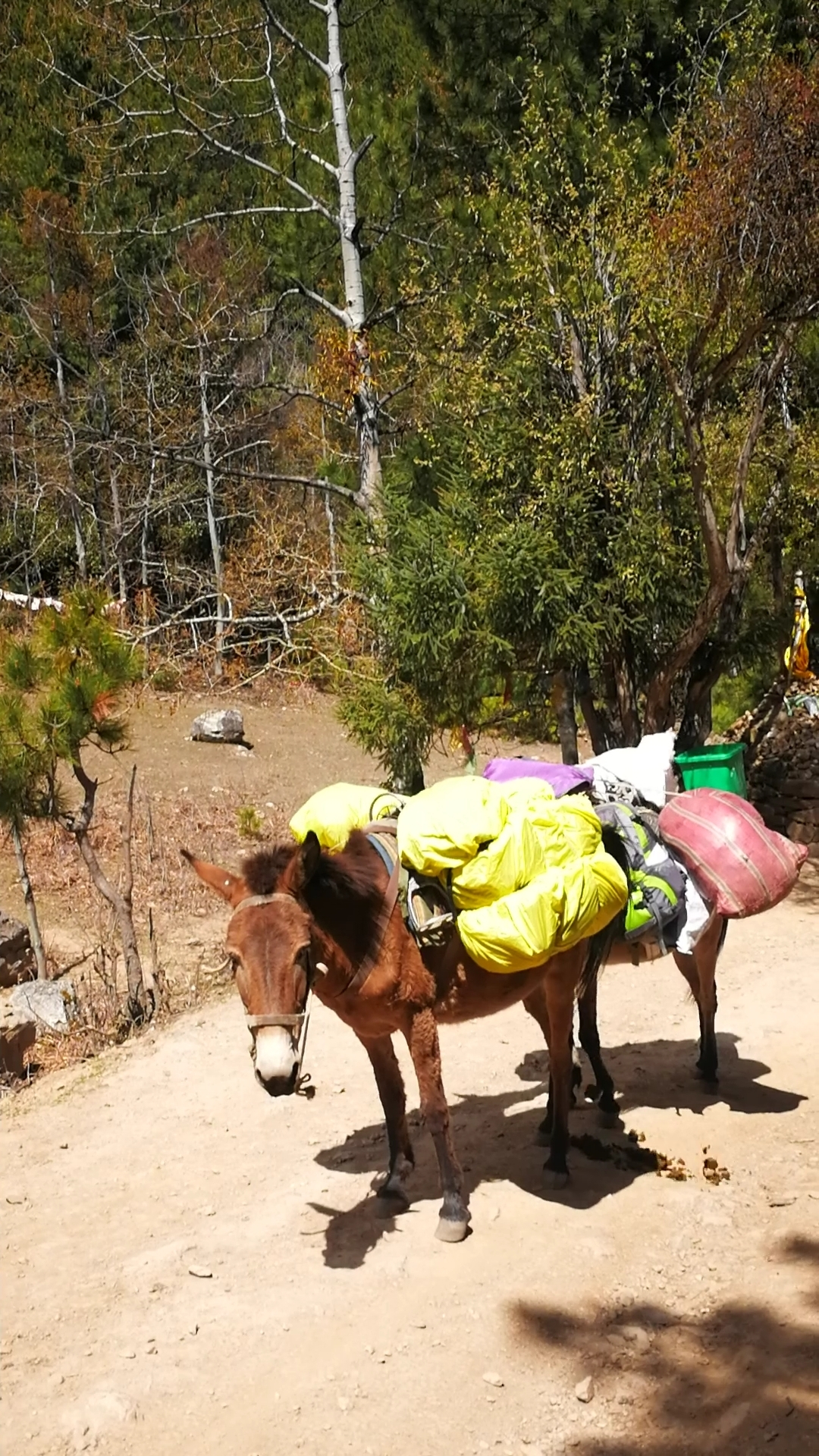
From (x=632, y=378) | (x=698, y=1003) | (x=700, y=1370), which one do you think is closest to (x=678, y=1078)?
(x=698, y=1003)

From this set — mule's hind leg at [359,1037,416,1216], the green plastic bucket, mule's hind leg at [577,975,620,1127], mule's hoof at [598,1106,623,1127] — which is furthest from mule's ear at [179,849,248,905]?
the green plastic bucket

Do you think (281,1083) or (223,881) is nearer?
(281,1083)

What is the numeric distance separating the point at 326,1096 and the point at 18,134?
82.4 feet

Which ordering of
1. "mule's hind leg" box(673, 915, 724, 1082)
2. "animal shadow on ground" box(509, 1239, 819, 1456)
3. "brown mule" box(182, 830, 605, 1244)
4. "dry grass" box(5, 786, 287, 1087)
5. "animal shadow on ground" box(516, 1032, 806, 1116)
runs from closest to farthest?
"animal shadow on ground" box(509, 1239, 819, 1456) → "brown mule" box(182, 830, 605, 1244) → "animal shadow on ground" box(516, 1032, 806, 1116) → "mule's hind leg" box(673, 915, 724, 1082) → "dry grass" box(5, 786, 287, 1087)

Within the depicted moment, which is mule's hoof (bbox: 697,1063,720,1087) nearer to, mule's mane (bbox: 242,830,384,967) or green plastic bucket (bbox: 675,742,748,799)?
green plastic bucket (bbox: 675,742,748,799)

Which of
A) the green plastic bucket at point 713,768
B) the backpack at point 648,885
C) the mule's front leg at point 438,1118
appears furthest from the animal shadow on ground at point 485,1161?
the green plastic bucket at point 713,768

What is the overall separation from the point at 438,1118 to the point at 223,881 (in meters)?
1.36

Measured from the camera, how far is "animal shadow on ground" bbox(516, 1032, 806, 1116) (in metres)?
5.84

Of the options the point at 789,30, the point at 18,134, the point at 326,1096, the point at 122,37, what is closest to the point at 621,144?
the point at 789,30

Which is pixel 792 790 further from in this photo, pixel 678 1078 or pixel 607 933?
pixel 607 933

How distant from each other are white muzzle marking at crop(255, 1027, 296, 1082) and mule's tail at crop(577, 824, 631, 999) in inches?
70.8

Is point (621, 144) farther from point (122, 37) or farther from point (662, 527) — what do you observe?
point (122, 37)

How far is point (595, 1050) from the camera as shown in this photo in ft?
19.2

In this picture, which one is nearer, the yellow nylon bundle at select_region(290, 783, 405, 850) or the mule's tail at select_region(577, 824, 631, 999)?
the yellow nylon bundle at select_region(290, 783, 405, 850)
